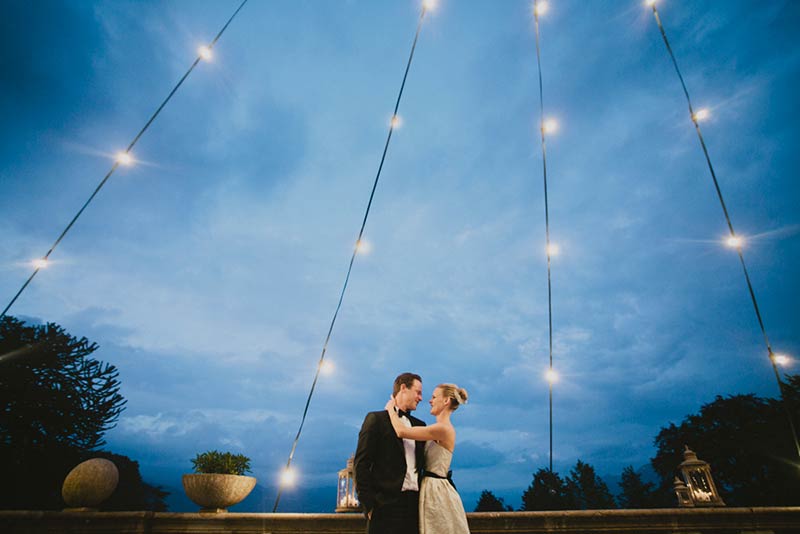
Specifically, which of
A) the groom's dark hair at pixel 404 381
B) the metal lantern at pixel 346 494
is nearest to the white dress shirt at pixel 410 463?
the groom's dark hair at pixel 404 381

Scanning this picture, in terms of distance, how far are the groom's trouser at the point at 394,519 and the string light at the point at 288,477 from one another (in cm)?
161

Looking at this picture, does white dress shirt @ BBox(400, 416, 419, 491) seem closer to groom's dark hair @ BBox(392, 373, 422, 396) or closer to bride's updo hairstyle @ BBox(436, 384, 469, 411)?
groom's dark hair @ BBox(392, 373, 422, 396)

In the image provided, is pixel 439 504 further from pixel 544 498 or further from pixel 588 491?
pixel 588 491

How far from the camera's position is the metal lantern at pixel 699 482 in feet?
22.2

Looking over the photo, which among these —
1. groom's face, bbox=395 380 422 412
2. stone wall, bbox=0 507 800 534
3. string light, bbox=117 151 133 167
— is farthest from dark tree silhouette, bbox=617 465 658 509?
string light, bbox=117 151 133 167

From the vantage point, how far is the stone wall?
3.38m

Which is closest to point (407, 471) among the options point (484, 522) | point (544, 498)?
point (484, 522)

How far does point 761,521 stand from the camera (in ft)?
11.4

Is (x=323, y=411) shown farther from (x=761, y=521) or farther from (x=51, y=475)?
(x=761, y=521)

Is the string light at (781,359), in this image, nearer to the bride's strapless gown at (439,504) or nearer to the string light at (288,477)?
the bride's strapless gown at (439,504)

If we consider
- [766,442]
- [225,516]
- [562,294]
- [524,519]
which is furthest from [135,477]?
[562,294]

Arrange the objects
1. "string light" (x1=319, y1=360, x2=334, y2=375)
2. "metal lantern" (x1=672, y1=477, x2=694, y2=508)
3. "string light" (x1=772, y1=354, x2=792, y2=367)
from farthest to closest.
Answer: "metal lantern" (x1=672, y1=477, x2=694, y2=508) < "string light" (x1=319, y1=360, x2=334, y2=375) < "string light" (x1=772, y1=354, x2=792, y2=367)

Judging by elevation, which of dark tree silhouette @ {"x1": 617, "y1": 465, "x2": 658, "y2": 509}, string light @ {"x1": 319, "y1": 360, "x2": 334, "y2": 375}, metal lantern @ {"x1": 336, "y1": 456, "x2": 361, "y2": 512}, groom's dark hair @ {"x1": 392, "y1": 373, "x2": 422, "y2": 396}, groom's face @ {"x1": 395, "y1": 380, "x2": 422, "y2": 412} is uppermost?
dark tree silhouette @ {"x1": 617, "y1": 465, "x2": 658, "y2": 509}

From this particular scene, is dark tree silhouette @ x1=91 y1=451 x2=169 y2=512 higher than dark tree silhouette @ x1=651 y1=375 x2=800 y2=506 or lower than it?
lower
